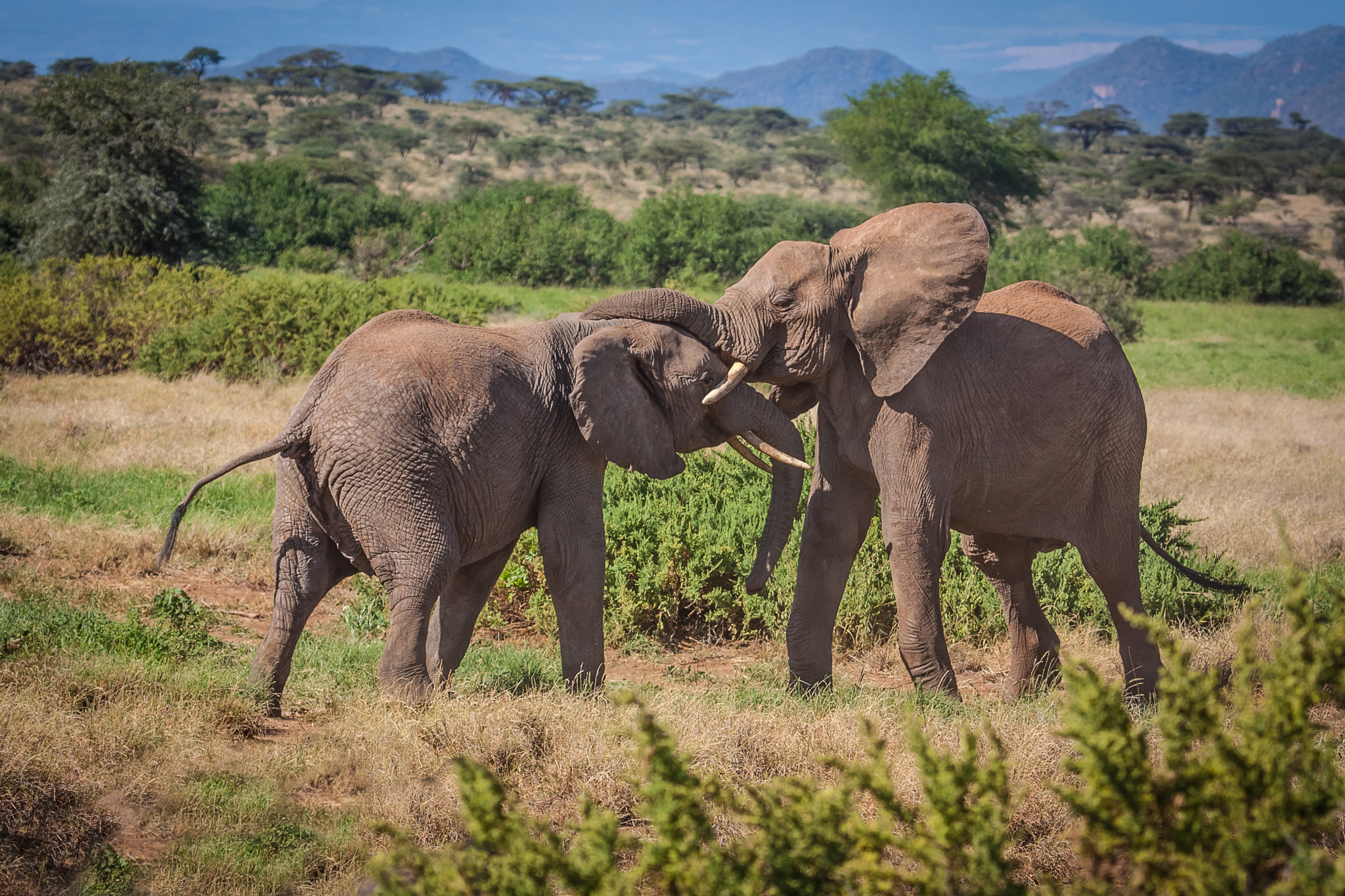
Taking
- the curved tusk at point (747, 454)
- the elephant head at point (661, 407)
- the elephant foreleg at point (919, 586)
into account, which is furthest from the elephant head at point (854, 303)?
the elephant foreleg at point (919, 586)

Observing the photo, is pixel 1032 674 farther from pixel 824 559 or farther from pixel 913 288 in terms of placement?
pixel 913 288

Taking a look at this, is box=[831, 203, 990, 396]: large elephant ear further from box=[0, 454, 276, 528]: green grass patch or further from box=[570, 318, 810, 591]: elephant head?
box=[0, 454, 276, 528]: green grass patch

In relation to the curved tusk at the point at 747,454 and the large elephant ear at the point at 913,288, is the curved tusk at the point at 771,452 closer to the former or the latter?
the curved tusk at the point at 747,454

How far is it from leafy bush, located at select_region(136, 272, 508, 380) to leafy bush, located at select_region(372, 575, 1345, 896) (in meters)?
11.8

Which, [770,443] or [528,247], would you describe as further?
[528,247]

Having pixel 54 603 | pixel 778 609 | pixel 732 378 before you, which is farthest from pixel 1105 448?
pixel 54 603

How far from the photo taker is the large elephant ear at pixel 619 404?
4.62 meters

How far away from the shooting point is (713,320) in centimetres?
480

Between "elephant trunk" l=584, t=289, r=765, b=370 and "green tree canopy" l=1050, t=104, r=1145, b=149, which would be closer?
"elephant trunk" l=584, t=289, r=765, b=370

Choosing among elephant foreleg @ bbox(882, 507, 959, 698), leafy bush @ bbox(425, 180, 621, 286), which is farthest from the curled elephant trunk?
leafy bush @ bbox(425, 180, 621, 286)

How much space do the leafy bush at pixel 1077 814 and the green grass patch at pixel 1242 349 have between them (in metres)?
11.2

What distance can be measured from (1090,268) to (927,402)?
21164 millimetres

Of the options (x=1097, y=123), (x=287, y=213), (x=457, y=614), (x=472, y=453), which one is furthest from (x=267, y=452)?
(x=1097, y=123)

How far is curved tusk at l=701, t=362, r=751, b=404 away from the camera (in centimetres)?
479
